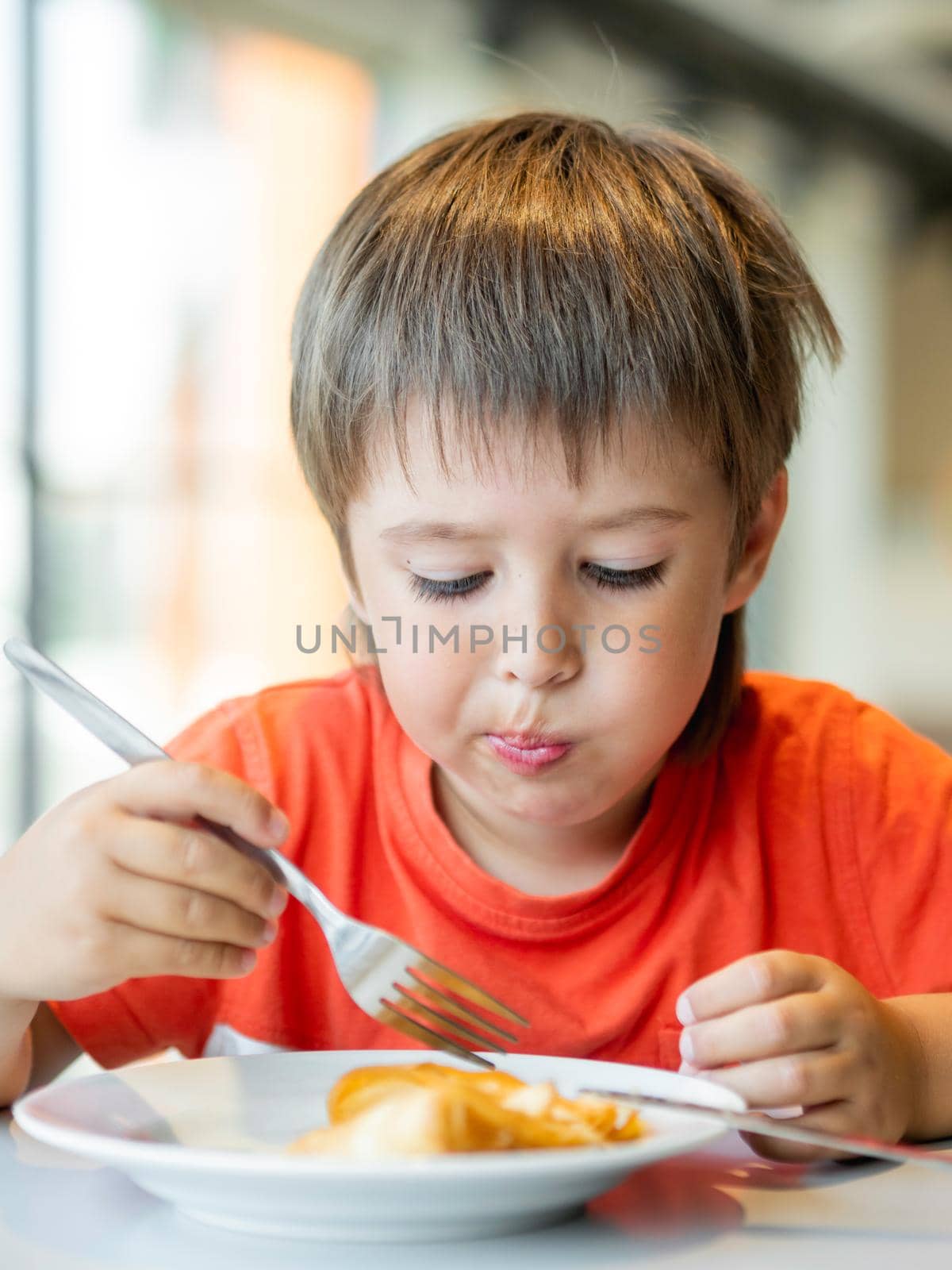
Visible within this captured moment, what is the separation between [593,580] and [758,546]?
9.5 inches

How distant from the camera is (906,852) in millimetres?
1030

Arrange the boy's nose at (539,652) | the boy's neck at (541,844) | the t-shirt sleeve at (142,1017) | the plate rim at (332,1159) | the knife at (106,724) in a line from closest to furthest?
the plate rim at (332,1159) < the knife at (106,724) < the boy's nose at (539,652) < the t-shirt sleeve at (142,1017) < the boy's neck at (541,844)

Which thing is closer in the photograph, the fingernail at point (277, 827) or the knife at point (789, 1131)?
the knife at point (789, 1131)

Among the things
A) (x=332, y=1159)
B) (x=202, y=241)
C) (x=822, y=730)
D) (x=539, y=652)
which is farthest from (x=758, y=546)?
(x=202, y=241)

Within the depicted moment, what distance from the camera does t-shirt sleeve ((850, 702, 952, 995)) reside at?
100 centimetres

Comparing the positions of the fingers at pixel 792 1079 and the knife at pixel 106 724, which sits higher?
the knife at pixel 106 724

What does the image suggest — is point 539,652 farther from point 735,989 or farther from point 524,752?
point 735,989

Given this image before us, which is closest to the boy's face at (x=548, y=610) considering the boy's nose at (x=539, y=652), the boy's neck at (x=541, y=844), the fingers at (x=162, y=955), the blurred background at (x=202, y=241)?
the boy's nose at (x=539, y=652)

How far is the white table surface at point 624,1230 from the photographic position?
0.54 metres

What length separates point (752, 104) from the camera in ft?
17.3

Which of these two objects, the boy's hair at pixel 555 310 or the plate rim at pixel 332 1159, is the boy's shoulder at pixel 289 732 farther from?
the plate rim at pixel 332 1159

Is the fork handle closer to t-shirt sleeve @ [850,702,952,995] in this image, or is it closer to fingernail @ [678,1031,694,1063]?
fingernail @ [678,1031,694,1063]

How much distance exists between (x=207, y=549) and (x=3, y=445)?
74cm

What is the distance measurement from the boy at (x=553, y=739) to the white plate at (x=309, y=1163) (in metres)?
0.06
